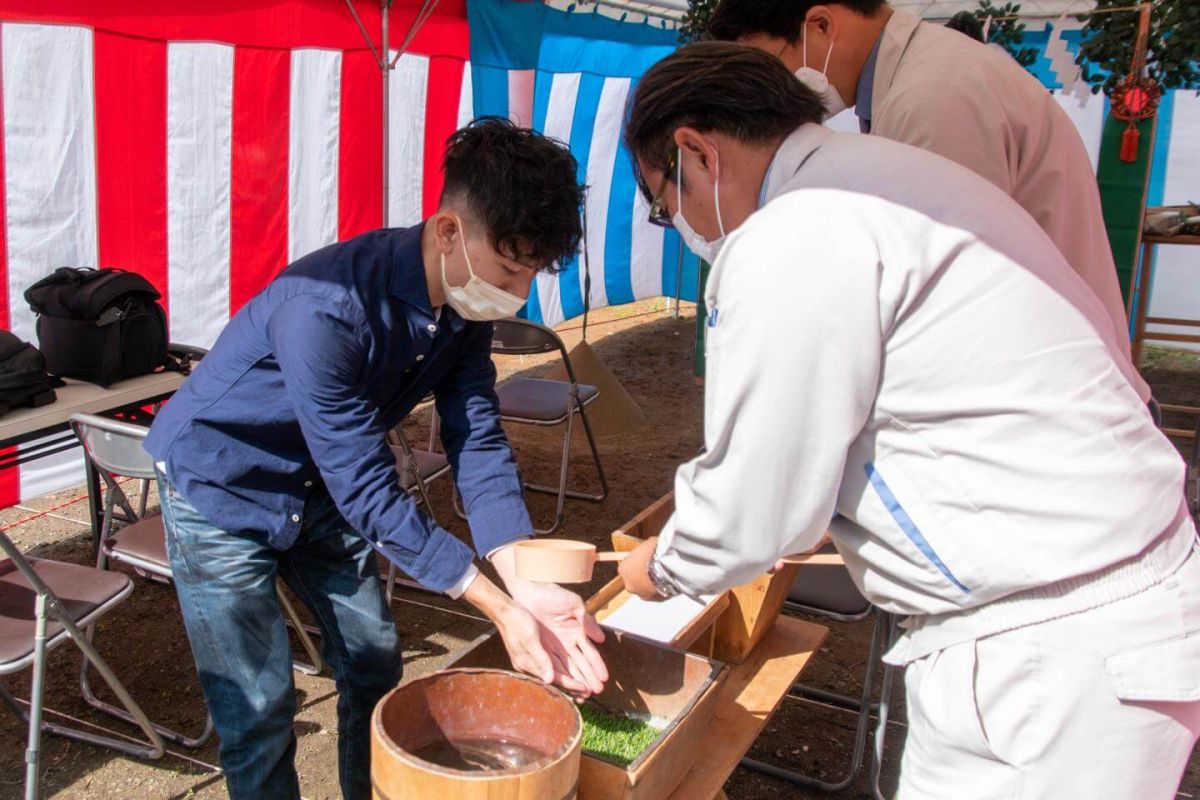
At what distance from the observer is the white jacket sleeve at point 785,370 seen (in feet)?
3.07

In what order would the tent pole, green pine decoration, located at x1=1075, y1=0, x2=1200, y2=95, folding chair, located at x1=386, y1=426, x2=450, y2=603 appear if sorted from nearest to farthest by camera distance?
1. folding chair, located at x1=386, y1=426, x2=450, y2=603
2. the tent pole
3. green pine decoration, located at x1=1075, y1=0, x2=1200, y2=95

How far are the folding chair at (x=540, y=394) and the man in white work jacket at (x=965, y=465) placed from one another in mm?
2788

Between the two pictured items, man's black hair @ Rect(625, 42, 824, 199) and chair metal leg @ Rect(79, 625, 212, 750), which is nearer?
man's black hair @ Rect(625, 42, 824, 199)

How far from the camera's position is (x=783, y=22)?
1791 millimetres

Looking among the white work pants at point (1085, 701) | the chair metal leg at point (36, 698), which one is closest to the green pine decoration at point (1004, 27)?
the white work pants at point (1085, 701)

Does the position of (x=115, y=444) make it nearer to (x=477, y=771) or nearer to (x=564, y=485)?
(x=477, y=771)

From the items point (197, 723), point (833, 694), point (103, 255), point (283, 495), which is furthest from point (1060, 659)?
point (103, 255)

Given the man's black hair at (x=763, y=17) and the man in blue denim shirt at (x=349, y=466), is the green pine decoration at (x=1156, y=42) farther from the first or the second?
the man in blue denim shirt at (x=349, y=466)

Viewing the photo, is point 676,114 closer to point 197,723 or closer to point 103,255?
point 197,723

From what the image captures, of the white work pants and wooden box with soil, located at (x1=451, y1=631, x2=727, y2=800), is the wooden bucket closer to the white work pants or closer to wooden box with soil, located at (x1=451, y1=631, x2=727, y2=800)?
wooden box with soil, located at (x1=451, y1=631, x2=727, y2=800)

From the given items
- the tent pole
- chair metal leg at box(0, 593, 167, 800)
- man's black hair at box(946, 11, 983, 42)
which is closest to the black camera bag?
chair metal leg at box(0, 593, 167, 800)

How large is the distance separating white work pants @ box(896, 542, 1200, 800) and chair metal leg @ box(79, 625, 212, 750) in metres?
2.11

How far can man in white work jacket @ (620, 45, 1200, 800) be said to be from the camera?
0.95 meters

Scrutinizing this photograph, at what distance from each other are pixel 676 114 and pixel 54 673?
272 centimetres
